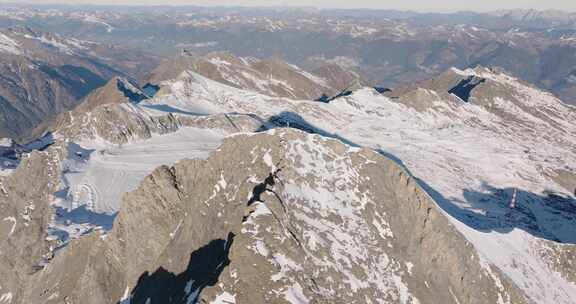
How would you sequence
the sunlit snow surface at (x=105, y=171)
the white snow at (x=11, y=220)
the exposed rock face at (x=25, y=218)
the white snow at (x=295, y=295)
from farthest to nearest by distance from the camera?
the sunlit snow surface at (x=105, y=171)
the white snow at (x=11, y=220)
the exposed rock face at (x=25, y=218)
the white snow at (x=295, y=295)

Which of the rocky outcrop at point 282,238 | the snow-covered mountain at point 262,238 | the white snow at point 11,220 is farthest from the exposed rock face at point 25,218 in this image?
the rocky outcrop at point 282,238

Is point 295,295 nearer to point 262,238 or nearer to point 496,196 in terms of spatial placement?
point 262,238

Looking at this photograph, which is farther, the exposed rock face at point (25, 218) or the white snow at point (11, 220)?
the white snow at point (11, 220)

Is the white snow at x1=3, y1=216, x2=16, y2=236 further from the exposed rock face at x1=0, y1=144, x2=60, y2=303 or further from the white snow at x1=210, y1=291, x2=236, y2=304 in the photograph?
the white snow at x1=210, y1=291, x2=236, y2=304

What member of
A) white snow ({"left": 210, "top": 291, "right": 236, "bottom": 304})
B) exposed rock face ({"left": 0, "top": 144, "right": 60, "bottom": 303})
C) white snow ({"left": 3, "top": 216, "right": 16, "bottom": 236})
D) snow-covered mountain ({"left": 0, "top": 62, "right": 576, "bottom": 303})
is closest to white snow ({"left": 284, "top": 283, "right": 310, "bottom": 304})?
snow-covered mountain ({"left": 0, "top": 62, "right": 576, "bottom": 303})

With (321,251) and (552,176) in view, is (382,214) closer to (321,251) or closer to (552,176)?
(321,251)

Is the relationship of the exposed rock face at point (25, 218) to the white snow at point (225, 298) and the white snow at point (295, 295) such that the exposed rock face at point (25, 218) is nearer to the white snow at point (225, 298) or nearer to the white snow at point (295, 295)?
the white snow at point (225, 298)
